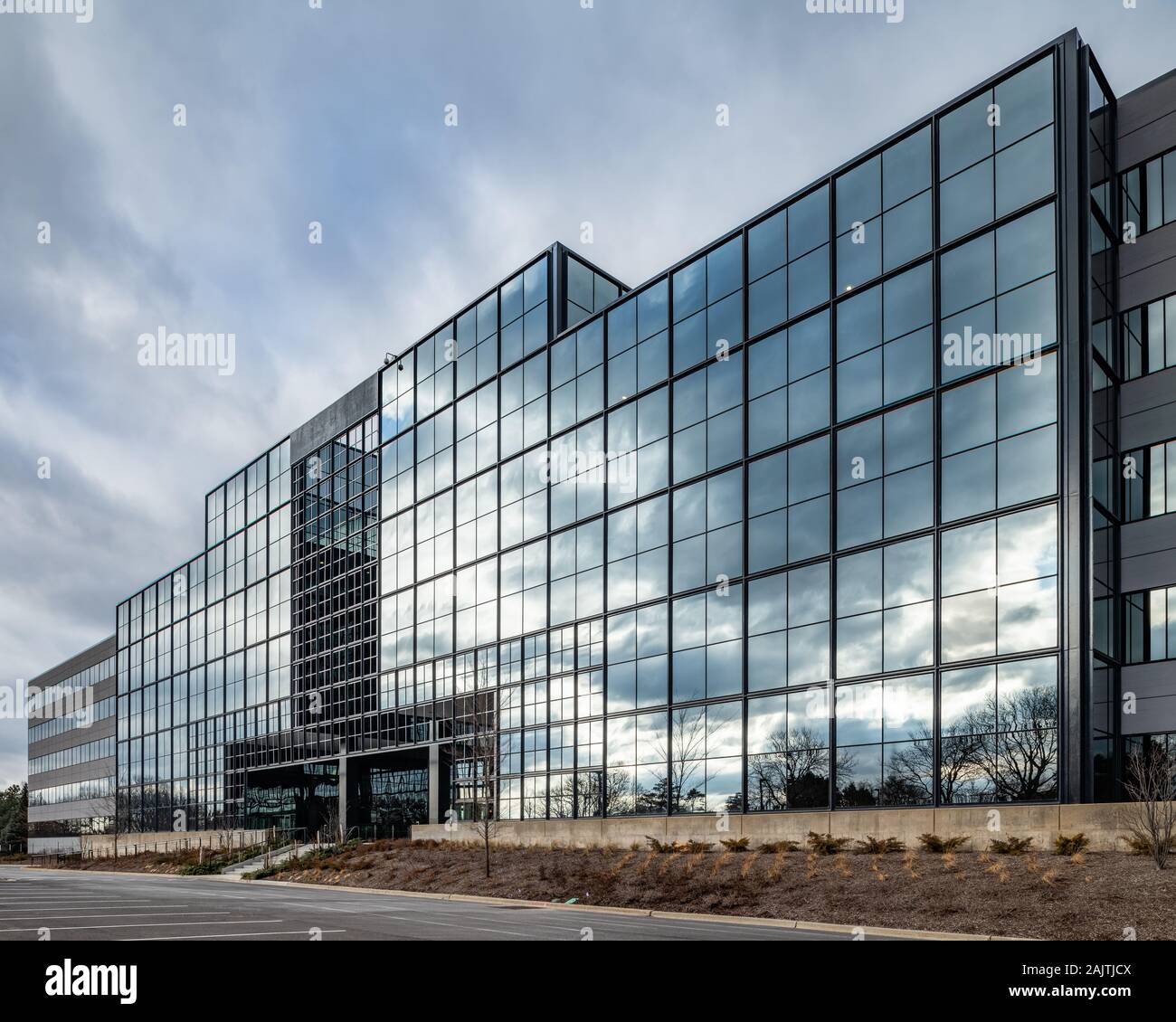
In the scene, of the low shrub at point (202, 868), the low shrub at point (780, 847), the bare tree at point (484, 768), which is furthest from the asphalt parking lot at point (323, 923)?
the low shrub at point (202, 868)

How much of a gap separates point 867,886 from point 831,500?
14507mm

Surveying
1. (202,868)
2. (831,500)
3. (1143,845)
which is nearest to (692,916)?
(1143,845)

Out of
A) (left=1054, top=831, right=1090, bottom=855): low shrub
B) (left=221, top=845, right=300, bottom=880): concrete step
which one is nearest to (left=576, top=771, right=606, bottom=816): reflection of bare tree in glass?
(left=221, top=845, right=300, bottom=880): concrete step

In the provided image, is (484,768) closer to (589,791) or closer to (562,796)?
(562,796)

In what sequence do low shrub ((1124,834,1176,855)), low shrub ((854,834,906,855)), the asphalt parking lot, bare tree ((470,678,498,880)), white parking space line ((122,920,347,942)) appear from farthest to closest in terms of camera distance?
bare tree ((470,678,498,880)) → low shrub ((854,834,906,855)) → low shrub ((1124,834,1176,855)) → the asphalt parking lot → white parking space line ((122,920,347,942))

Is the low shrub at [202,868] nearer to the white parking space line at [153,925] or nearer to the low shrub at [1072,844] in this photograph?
the white parking space line at [153,925]

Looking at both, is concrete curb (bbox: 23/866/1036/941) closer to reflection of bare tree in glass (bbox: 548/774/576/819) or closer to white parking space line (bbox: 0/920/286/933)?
reflection of bare tree in glass (bbox: 548/774/576/819)

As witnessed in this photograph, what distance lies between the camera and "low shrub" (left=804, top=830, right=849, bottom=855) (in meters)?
31.0

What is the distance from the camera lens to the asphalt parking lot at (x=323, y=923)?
16.6m

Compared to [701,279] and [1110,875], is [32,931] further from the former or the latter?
[701,279]

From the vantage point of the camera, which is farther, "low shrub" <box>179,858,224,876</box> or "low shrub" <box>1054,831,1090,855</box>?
"low shrub" <box>179,858,224,876</box>

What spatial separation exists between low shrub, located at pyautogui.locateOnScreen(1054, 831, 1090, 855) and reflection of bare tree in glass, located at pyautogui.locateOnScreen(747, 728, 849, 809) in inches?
325
